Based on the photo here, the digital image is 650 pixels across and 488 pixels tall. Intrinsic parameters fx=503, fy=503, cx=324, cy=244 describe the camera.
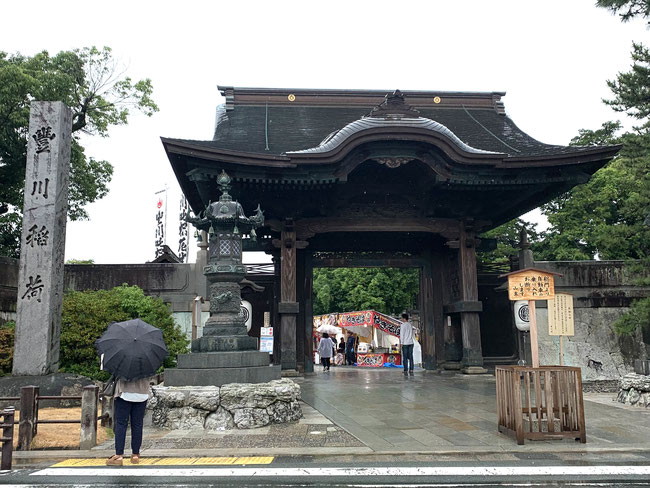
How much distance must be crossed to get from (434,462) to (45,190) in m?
8.91

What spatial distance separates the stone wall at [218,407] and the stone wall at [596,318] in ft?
36.9

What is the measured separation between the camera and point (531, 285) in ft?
24.8

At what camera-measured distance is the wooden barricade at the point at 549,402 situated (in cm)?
610

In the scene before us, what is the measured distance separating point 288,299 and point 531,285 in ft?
23.2

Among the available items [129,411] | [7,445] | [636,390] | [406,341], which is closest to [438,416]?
[636,390]

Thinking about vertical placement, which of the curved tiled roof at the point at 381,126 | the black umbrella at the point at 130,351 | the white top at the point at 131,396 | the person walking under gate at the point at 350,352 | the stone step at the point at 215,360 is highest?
the curved tiled roof at the point at 381,126

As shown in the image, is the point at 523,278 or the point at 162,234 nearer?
the point at 523,278

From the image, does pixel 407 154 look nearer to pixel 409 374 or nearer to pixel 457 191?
pixel 457 191

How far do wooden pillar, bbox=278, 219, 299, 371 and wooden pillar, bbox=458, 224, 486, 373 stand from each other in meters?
4.64

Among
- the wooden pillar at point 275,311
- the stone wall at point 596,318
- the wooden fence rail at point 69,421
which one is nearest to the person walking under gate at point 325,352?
the wooden pillar at point 275,311

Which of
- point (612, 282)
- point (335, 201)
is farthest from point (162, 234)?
point (612, 282)

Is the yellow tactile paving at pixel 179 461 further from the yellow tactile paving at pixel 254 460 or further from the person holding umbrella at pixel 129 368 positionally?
the person holding umbrella at pixel 129 368

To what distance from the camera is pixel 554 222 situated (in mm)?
24141

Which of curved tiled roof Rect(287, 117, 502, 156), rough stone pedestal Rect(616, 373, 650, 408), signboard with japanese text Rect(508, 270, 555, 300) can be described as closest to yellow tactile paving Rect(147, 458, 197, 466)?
signboard with japanese text Rect(508, 270, 555, 300)
